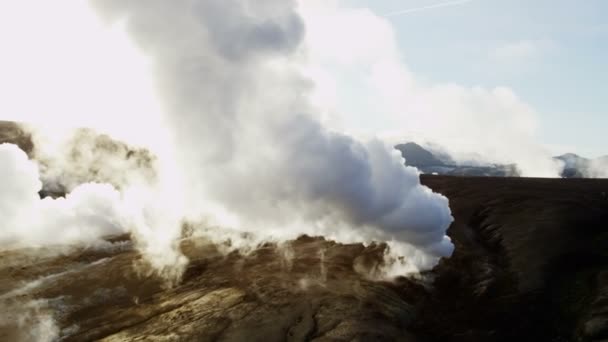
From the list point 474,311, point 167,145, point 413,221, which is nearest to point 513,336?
point 474,311

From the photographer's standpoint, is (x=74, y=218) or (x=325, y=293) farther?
(x=74, y=218)

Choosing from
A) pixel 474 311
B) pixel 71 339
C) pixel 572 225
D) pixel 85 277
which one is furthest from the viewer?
pixel 572 225

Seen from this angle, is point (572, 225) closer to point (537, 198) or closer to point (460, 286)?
point (537, 198)

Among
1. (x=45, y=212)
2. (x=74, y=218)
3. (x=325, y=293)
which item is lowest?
(x=325, y=293)

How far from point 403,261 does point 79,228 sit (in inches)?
1196

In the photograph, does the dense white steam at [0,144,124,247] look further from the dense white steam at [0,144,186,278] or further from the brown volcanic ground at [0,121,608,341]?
the brown volcanic ground at [0,121,608,341]

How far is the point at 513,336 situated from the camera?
26047 mm

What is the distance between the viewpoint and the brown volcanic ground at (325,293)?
26047 mm

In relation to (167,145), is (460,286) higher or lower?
lower

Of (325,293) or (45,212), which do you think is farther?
(45,212)

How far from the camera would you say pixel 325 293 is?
29.9m

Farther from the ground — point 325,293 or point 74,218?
point 74,218

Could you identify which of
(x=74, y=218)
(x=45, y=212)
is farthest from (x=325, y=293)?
(x=45, y=212)

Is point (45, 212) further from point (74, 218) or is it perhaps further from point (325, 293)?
point (325, 293)
